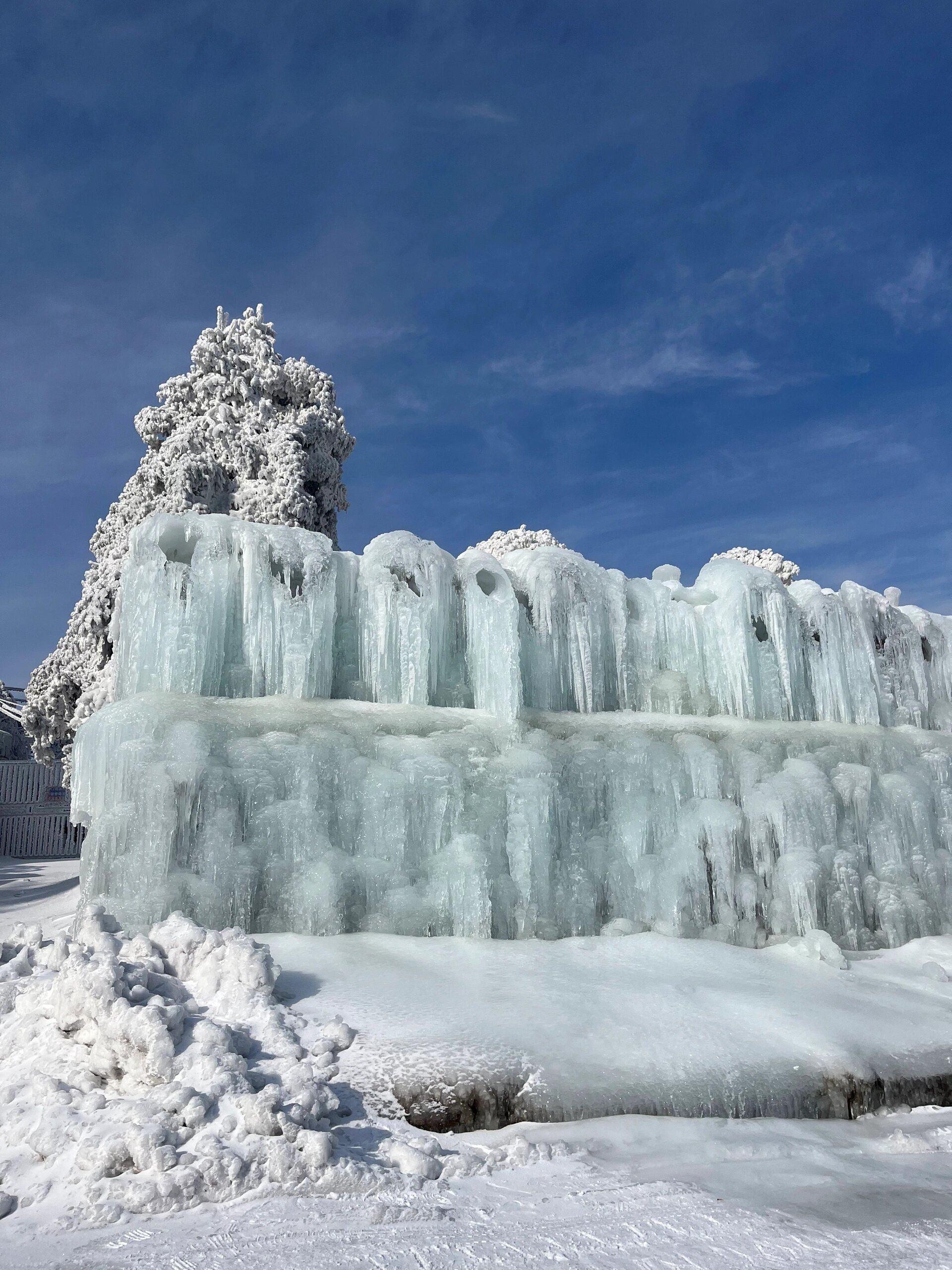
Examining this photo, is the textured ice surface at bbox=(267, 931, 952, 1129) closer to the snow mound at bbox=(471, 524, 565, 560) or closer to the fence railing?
the snow mound at bbox=(471, 524, 565, 560)

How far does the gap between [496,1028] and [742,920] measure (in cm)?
357

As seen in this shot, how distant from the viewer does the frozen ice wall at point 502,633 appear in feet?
23.3

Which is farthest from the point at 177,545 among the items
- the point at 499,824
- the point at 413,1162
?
the point at 413,1162

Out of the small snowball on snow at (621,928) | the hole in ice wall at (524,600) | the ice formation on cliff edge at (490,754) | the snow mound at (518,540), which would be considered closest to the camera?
the ice formation on cliff edge at (490,754)

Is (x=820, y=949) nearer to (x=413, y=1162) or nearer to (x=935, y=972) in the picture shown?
(x=935, y=972)

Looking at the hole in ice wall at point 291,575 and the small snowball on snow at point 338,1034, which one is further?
the hole in ice wall at point 291,575

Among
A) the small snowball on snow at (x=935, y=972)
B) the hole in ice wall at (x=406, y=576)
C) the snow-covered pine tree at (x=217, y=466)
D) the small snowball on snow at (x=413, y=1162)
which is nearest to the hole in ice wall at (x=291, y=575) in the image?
the hole in ice wall at (x=406, y=576)

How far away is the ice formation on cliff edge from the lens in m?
6.25

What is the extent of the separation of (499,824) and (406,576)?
2450mm

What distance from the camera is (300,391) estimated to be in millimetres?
16156

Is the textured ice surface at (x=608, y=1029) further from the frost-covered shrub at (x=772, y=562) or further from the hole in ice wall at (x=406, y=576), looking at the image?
the frost-covered shrub at (x=772, y=562)

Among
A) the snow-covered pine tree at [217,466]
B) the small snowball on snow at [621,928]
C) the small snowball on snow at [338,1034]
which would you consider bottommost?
the small snowball on snow at [338,1034]

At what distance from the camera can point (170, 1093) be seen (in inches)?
132

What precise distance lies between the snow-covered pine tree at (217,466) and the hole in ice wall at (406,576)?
21.5 ft
